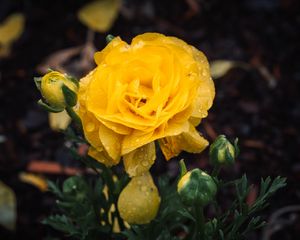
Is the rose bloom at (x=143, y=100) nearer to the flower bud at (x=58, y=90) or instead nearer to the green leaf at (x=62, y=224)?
the flower bud at (x=58, y=90)

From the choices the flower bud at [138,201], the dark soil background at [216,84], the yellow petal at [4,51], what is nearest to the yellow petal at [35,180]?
the dark soil background at [216,84]

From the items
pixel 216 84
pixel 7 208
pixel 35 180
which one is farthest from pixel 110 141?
pixel 216 84

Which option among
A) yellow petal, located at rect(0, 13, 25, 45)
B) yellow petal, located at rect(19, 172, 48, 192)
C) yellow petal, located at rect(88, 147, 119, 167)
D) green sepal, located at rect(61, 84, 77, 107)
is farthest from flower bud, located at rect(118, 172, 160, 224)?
yellow petal, located at rect(0, 13, 25, 45)

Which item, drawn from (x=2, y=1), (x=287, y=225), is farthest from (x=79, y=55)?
(x=287, y=225)

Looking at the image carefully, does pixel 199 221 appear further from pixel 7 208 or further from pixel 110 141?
pixel 7 208

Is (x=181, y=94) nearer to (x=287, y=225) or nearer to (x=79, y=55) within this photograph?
(x=287, y=225)

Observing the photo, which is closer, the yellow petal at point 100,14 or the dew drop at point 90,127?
the dew drop at point 90,127
